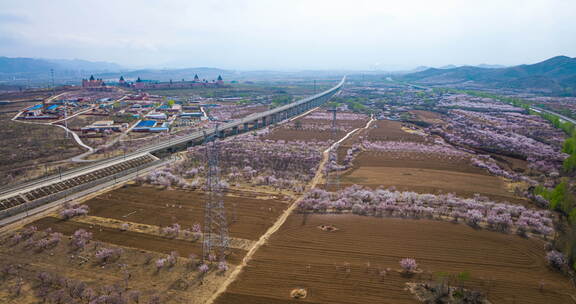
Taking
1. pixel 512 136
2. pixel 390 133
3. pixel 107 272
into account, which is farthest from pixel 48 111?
pixel 512 136

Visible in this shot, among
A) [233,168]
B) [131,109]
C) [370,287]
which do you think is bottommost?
[370,287]

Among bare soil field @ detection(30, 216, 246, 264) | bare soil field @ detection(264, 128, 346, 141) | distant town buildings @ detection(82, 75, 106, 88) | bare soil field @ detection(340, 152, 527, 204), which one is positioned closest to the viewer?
bare soil field @ detection(30, 216, 246, 264)

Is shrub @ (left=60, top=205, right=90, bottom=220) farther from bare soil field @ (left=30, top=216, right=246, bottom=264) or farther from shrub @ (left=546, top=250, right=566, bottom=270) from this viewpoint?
shrub @ (left=546, top=250, right=566, bottom=270)

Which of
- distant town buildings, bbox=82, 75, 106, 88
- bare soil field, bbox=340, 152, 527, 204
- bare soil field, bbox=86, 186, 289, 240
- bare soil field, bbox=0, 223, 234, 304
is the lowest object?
bare soil field, bbox=0, 223, 234, 304

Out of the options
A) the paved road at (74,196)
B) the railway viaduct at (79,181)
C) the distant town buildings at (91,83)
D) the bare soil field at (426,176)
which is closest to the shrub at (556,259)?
the bare soil field at (426,176)

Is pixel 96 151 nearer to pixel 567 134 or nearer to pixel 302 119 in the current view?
pixel 302 119

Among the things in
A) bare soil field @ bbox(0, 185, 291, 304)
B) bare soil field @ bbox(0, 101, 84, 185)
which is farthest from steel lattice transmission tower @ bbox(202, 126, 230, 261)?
bare soil field @ bbox(0, 101, 84, 185)

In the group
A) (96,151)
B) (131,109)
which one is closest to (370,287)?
(96,151)
